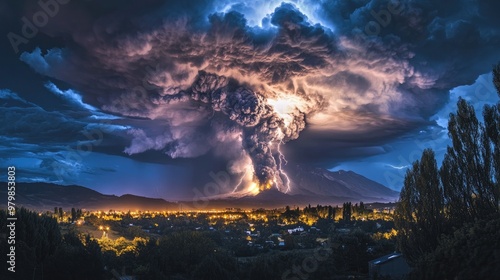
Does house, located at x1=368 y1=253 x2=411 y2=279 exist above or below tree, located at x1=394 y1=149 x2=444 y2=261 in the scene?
below

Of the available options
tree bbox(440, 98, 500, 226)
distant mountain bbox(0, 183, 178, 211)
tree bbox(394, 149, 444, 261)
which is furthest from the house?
distant mountain bbox(0, 183, 178, 211)

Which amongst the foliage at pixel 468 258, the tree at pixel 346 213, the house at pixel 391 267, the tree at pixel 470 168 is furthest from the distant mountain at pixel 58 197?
the foliage at pixel 468 258

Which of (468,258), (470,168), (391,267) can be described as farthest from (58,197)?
(468,258)

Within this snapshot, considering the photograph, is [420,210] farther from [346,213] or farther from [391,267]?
[346,213]

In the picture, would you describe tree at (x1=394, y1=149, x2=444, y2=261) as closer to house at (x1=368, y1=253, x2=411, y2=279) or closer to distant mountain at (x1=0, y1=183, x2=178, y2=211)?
house at (x1=368, y1=253, x2=411, y2=279)

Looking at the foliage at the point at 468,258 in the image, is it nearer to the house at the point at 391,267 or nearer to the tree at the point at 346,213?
the house at the point at 391,267

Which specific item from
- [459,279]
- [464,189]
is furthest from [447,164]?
[459,279]

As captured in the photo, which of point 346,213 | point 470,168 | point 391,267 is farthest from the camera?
point 346,213

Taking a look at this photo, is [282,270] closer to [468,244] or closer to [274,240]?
[468,244]

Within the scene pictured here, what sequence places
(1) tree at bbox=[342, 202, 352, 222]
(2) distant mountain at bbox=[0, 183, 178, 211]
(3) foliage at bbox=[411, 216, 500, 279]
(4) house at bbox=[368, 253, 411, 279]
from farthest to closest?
1. (2) distant mountain at bbox=[0, 183, 178, 211]
2. (1) tree at bbox=[342, 202, 352, 222]
3. (4) house at bbox=[368, 253, 411, 279]
4. (3) foliage at bbox=[411, 216, 500, 279]
